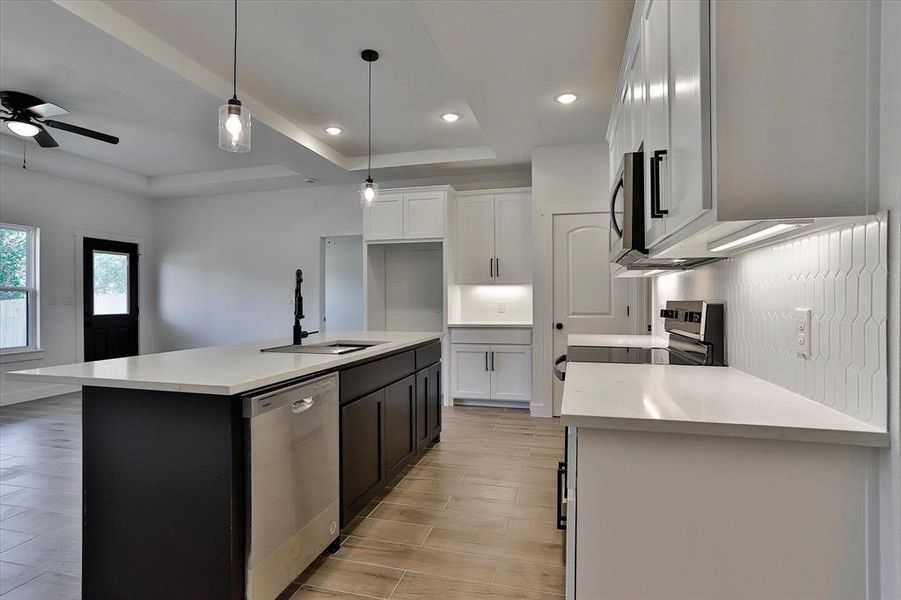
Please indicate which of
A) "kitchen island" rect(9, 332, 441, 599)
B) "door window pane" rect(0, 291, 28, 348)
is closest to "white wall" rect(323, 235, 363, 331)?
"door window pane" rect(0, 291, 28, 348)

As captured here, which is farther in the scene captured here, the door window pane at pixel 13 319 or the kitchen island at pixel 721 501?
the door window pane at pixel 13 319

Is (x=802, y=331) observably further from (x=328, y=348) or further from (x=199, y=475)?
(x=328, y=348)

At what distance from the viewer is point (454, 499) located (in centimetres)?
275

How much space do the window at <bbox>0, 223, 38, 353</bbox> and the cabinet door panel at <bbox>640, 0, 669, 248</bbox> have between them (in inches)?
263

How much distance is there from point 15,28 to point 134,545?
2734mm

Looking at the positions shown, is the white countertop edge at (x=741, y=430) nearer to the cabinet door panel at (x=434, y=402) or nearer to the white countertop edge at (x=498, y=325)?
the cabinet door panel at (x=434, y=402)

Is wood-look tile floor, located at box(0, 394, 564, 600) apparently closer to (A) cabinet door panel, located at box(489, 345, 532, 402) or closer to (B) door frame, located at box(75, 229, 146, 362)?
(A) cabinet door panel, located at box(489, 345, 532, 402)

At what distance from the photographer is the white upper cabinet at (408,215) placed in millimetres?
5184

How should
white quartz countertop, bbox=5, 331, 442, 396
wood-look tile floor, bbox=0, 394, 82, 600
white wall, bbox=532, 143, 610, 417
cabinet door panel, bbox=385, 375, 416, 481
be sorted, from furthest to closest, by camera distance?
white wall, bbox=532, 143, 610, 417
cabinet door panel, bbox=385, 375, 416, 481
wood-look tile floor, bbox=0, 394, 82, 600
white quartz countertop, bbox=5, 331, 442, 396

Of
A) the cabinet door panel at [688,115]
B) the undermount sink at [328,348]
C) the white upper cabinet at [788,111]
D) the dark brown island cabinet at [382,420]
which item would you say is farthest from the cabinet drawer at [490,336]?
the white upper cabinet at [788,111]

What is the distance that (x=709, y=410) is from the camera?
112cm

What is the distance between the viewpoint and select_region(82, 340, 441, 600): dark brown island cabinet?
1.59 metres

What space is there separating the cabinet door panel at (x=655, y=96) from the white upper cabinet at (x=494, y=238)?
3476 mm

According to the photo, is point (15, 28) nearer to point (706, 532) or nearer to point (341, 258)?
point (706, 532)
